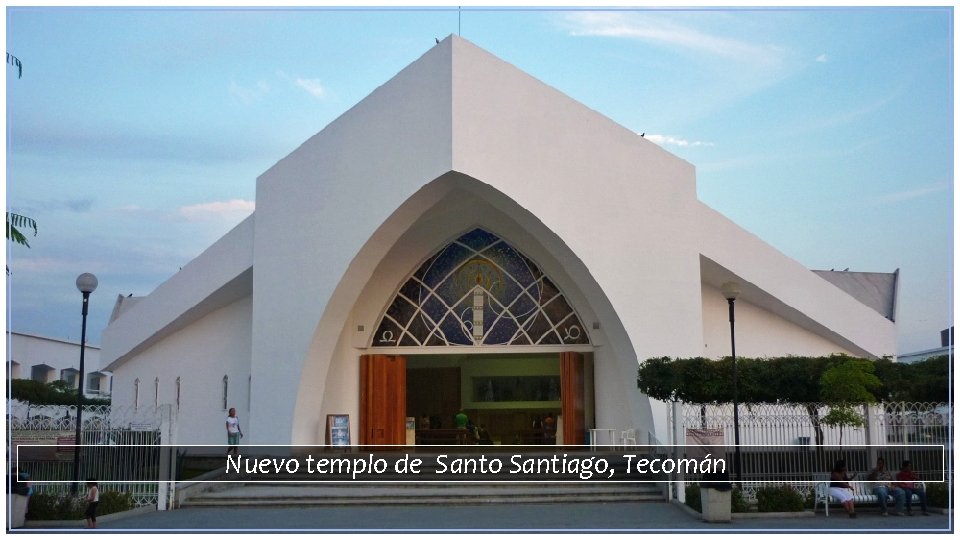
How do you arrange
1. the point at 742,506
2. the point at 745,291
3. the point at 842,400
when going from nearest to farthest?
the point at 742,506, the point at 842,400, the point at 745,291

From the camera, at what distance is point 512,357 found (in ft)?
88.4

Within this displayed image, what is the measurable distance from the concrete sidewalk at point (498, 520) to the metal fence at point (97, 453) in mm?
579

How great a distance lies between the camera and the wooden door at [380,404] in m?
20.8

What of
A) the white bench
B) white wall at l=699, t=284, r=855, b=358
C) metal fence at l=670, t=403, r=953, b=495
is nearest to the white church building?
white wall at l=699, t=284, r=855, b=358

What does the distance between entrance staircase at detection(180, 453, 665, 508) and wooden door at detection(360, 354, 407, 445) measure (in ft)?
16.4

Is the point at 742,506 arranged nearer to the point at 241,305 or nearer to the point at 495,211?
the point at 495,211

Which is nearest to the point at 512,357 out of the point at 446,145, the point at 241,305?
the point at 241,305

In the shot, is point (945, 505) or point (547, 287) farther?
point (547, 287)

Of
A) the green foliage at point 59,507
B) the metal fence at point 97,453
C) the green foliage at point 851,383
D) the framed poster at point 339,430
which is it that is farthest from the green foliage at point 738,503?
the framed poster at point 339,430

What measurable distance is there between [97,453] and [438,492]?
4.87 meters

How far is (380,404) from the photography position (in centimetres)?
2086

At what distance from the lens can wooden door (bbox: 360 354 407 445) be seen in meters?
20.8

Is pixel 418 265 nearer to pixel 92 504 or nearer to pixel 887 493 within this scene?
pixel 92 504

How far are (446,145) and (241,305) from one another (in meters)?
6.44
